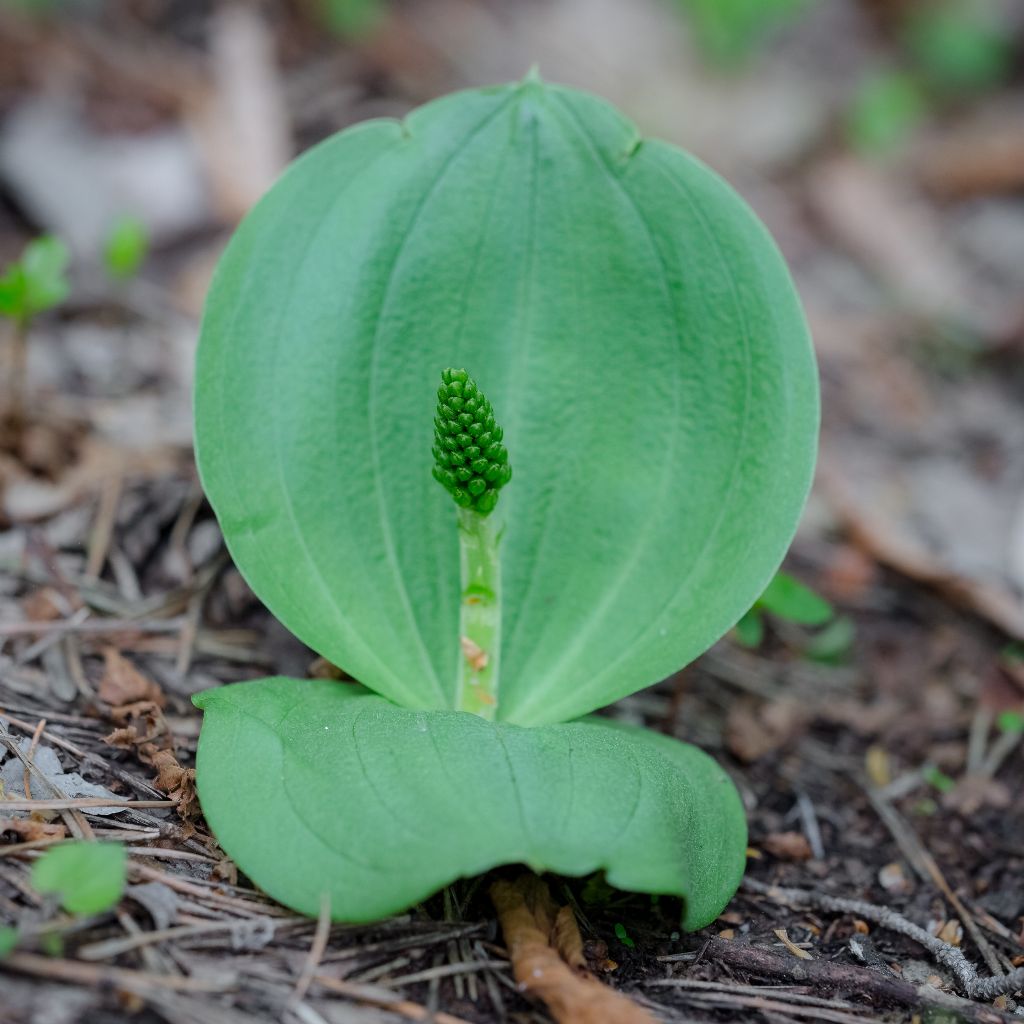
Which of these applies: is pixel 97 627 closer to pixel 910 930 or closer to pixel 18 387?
pixel 18 387

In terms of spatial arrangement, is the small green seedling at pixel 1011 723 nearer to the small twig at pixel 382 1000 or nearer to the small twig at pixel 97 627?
the small twig at pixel 382 1000

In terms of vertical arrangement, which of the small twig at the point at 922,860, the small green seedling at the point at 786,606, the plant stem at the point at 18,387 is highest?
the plant stem at the point at 18,387

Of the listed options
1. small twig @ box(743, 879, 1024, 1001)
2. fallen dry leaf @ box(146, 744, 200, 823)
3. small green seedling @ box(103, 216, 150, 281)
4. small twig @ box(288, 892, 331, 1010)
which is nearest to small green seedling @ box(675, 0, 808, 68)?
small green seedling @ box(103, 216, 150, 281)

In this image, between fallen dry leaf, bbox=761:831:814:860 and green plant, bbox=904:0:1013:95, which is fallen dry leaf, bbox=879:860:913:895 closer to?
fallen dry leaf, bbox=761:831:814:860

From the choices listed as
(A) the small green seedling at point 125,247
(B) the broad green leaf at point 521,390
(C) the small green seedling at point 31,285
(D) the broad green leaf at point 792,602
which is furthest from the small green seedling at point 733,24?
(C) the small green seedling at point 31,285

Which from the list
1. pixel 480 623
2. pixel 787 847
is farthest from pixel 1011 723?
pixel 480 623

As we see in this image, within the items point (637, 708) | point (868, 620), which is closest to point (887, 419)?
point (868, 620)
